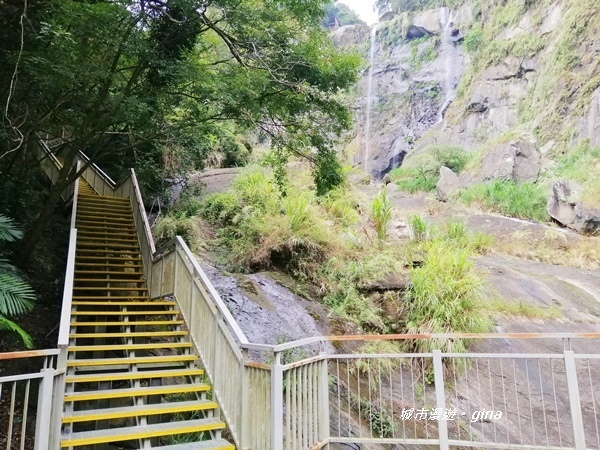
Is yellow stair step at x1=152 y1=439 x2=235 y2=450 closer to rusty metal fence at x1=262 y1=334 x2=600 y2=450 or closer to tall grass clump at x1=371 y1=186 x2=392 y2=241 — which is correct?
rusty metal fence at x1=262 y1=334 x2=600 y2=450

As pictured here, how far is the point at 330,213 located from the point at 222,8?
589cm

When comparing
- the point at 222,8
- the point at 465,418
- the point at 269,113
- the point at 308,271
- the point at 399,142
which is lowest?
the point at 465,418

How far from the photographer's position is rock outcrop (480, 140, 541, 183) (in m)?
16.3

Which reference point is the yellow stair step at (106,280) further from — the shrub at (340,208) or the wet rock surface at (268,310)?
the shrub at (340,208)

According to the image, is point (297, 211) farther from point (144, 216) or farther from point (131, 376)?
point (131, 376)

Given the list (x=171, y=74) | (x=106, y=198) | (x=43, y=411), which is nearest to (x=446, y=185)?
(x=106, y=198)

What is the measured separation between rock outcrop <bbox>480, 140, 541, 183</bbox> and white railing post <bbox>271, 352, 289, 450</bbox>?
15.3 metres

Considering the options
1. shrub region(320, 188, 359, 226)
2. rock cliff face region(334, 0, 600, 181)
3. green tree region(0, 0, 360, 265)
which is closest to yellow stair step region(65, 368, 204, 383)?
green tree region(0, 0, 360, 265)

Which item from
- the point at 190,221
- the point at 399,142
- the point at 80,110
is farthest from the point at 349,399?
the point at 399,142

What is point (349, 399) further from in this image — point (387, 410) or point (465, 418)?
point (465, 418)

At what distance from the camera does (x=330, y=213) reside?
11.1m

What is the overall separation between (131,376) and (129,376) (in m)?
0.02

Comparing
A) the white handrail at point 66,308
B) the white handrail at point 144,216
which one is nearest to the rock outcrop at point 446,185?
the white handrail at point 144,216

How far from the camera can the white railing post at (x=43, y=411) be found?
314 cm
